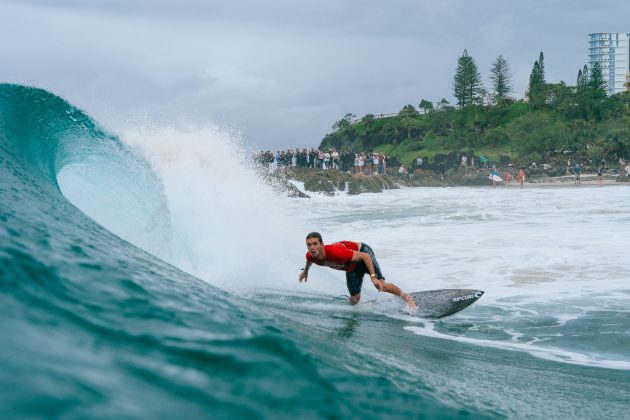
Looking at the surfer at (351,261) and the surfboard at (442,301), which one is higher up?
the surfer at (351,261)

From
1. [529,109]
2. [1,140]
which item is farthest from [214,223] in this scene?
[529,109]

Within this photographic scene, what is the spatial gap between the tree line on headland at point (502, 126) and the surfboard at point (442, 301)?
5843cm

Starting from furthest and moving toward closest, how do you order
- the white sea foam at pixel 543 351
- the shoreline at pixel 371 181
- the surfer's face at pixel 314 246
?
1. the shoreline at pixel 371 181
2. the surfer's face at pixel 314 246
3. the white sea foam at pixel 543 351

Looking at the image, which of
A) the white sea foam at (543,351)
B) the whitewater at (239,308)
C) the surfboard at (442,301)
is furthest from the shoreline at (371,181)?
the white sea foam at (543,351)

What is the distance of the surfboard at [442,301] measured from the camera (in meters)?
7.96

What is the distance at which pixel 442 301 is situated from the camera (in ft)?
26.8

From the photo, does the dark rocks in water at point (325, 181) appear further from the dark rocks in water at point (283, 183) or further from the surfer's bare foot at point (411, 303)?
the surfer's bare foot at point (411, 303)

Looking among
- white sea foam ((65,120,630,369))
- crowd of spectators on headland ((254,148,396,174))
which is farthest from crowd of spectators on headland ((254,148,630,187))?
white sea foam ((65,120,630,369))

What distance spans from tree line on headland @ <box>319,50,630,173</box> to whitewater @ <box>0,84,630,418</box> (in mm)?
54095

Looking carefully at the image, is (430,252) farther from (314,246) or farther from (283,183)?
(283,183)

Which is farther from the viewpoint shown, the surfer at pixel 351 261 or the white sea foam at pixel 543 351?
the surfer at pixel 351 261

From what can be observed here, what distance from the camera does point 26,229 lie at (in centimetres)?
311

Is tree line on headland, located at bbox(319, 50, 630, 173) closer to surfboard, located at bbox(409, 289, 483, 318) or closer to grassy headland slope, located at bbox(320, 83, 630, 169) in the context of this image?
grassy headland slope, located at bbox(320, 83, 630, 169)

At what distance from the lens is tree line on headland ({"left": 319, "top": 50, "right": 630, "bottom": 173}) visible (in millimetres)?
67562
